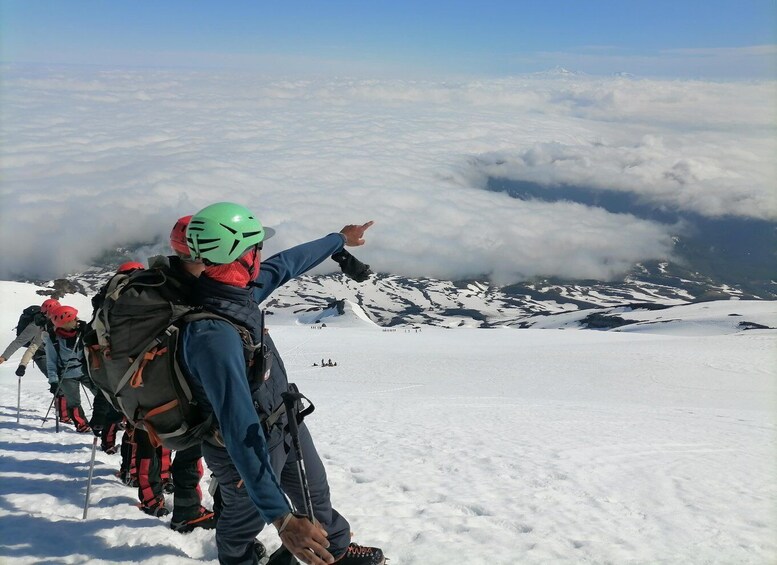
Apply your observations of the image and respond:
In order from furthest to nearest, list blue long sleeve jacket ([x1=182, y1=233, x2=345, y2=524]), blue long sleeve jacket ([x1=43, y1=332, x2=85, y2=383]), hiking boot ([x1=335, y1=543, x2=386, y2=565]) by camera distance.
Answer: blue long sleeve jacket ([x1=43, y1=332, x2=85, y2=383]) < hiking boot ([x1=335, y1=543, x2=386, y2=565]) < blue long sleeve jacket ([x1=182, y1=233, x2=345, y2=524])

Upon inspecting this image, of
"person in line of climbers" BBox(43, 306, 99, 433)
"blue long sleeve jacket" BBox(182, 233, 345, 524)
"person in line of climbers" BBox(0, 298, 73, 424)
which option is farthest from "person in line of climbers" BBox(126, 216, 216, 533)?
"person in line of climbers" BBox(0, 298, 73, 424)

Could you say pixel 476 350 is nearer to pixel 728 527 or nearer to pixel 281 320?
pixel 728 527

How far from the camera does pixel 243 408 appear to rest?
9.41ft

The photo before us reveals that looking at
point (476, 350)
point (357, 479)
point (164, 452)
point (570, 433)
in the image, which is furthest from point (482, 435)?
point (476, 350)

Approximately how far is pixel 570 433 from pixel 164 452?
773 cm

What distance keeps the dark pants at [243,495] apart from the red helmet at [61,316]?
611 centimetres

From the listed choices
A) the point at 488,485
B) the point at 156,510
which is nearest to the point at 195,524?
the point at 156,510

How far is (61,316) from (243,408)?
22.7ft

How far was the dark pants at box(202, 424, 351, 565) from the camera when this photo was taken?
3453mm

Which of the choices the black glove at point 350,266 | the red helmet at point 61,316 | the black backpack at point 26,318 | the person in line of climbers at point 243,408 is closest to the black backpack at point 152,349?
the person in line of climbers at point 243,408

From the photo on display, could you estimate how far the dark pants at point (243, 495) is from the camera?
345 cm

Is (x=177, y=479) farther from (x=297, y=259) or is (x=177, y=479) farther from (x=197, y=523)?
(x=297, y=259)

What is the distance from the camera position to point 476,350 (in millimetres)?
36719

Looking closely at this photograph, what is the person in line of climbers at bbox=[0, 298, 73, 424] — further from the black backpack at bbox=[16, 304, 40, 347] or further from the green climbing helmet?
the green climbing helmet
